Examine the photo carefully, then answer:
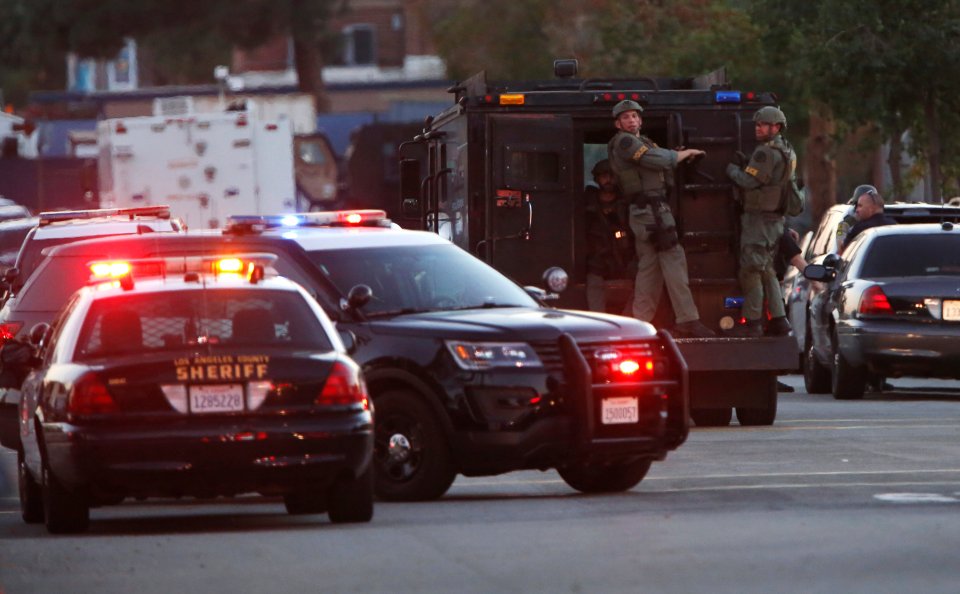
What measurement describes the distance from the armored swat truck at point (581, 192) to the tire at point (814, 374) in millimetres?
4444

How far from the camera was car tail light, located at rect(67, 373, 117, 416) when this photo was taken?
1188 cm

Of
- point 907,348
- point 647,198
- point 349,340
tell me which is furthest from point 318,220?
point 907,348

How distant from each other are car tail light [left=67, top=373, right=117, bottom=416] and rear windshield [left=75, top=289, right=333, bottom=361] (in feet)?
0.89

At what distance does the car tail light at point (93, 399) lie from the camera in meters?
11.9

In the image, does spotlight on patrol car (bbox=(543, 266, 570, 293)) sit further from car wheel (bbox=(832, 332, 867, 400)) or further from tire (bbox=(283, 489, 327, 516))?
car wheel (bbox=(832, 332, 867, 400))

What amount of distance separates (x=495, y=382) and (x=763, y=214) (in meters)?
6.17

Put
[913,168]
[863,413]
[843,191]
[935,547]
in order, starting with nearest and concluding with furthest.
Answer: [935,547] < [863,413] < [913,168] < [843,191]

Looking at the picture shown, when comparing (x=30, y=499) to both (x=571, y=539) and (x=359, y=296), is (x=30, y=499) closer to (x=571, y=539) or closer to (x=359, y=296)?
(x=359, y=296)

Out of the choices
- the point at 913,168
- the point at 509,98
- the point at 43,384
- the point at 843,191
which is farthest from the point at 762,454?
the point at 843,191

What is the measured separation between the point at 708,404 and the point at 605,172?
197cm

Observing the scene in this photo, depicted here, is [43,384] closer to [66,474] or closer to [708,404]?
[66,474]

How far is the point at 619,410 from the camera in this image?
43.9ft

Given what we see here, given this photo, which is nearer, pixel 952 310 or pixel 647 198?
pixel 647 198

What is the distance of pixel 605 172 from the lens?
63.5 ft
